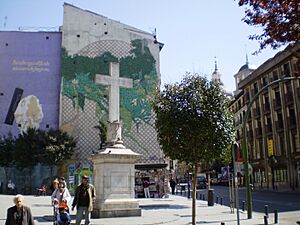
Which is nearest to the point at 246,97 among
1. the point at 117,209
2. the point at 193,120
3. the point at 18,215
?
the point at 117,209

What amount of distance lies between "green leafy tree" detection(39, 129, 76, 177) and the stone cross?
20552 mm

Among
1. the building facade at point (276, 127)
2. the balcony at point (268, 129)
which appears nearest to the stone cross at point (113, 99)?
the building facade at point (276, 127)

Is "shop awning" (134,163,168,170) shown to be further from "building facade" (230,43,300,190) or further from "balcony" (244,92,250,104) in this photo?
"balcony" (244,92,250,104)

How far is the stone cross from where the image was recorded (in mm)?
15430

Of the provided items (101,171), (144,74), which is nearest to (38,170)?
(144,74)

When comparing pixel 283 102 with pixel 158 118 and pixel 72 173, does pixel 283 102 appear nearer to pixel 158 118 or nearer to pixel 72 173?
pixel 72 173

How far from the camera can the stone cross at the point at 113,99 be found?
1543 centimetres

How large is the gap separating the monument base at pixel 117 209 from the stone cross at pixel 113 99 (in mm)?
2664

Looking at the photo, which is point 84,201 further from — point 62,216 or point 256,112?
point 256,112

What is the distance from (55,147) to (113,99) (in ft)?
68.4

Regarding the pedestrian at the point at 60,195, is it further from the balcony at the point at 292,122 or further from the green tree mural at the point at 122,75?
the balcony at the point at 292,122

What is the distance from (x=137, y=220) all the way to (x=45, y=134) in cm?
2478

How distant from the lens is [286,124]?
4191 centimetres

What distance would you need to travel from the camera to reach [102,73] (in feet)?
135
